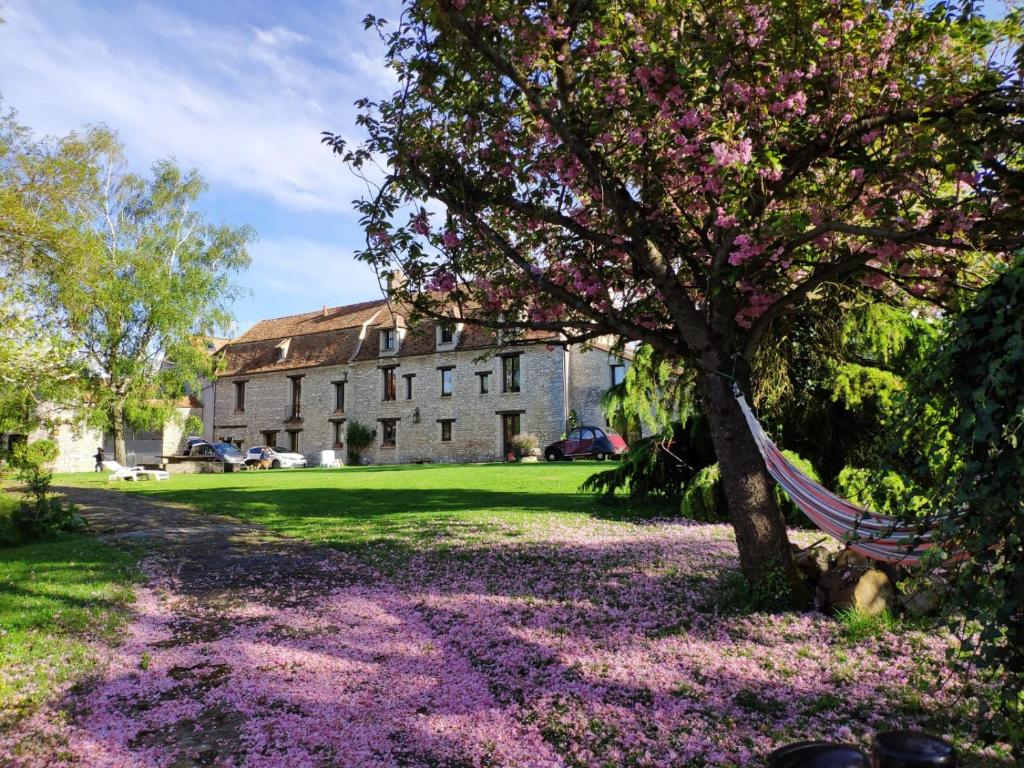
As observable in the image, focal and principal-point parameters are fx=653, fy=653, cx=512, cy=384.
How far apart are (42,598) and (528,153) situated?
6.46 meters

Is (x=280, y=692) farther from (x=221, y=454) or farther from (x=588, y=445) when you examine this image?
(x=221, y=454)

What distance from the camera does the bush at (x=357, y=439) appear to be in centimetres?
3862

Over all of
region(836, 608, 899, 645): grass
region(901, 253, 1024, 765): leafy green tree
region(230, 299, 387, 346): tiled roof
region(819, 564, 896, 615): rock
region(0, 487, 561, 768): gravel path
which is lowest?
region(0, 487, 561, 768): gravel path

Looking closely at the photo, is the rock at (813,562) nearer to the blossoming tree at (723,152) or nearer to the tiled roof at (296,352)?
the blossoming tree at (723,152)

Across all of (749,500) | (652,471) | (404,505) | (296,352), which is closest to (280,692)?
(749,500)

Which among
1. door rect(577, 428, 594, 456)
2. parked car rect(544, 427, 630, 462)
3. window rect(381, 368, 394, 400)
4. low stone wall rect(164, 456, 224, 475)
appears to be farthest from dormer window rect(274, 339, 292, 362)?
door rect(577, 428, 594, 456)

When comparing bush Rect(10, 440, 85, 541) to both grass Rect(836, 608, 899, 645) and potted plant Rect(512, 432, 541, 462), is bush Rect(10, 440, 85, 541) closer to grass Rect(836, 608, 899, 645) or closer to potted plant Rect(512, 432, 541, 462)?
grass Rect(836, 608, 899, 645)

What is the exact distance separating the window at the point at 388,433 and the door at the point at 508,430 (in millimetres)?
7326

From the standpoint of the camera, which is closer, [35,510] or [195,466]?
[35,510]

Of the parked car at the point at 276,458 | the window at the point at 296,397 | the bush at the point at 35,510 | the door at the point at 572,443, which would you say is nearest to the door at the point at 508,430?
the door at the point at 572,443

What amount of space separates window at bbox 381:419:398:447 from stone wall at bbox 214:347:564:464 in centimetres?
19

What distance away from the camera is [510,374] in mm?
34781

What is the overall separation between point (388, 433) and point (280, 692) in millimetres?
34952

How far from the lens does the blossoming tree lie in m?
4.95
